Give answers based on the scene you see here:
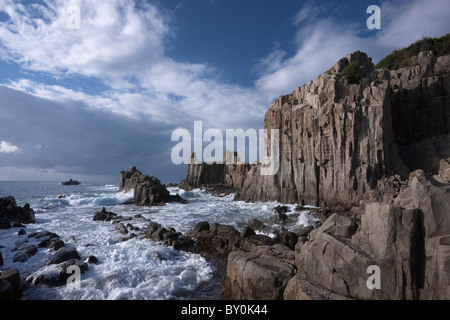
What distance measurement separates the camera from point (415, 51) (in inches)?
1660

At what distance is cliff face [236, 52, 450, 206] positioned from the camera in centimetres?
2772

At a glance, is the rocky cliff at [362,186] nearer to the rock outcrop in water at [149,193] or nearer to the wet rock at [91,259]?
the wet rock at [91,259]

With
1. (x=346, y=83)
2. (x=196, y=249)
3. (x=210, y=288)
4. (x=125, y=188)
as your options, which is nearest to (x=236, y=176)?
(x=125, y=188)

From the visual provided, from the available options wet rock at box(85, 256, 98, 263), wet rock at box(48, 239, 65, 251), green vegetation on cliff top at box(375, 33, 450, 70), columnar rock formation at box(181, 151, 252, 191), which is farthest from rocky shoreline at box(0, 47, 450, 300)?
columnar rock formation at box(181, 151, 252, 191)

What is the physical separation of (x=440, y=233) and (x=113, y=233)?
20.6 metres

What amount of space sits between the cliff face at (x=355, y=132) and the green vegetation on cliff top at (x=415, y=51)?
3174 mm

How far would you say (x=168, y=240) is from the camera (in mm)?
16047

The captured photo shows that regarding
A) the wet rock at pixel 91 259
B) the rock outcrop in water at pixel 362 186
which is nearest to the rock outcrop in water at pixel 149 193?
the rock outcrop in water at pixel 362 186

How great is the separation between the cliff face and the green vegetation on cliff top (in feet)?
10.4

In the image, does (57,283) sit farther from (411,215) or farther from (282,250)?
(411,215)

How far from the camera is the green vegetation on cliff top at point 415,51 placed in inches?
1554

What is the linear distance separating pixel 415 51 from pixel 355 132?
2867 cm

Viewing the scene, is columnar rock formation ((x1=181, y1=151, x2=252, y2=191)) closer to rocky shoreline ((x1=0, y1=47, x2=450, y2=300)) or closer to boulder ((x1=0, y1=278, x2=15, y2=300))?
rocky shoreline ((x1=0, y1=47, x2=450, y2=300))

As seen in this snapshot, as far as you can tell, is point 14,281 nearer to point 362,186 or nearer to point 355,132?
point 362,186
